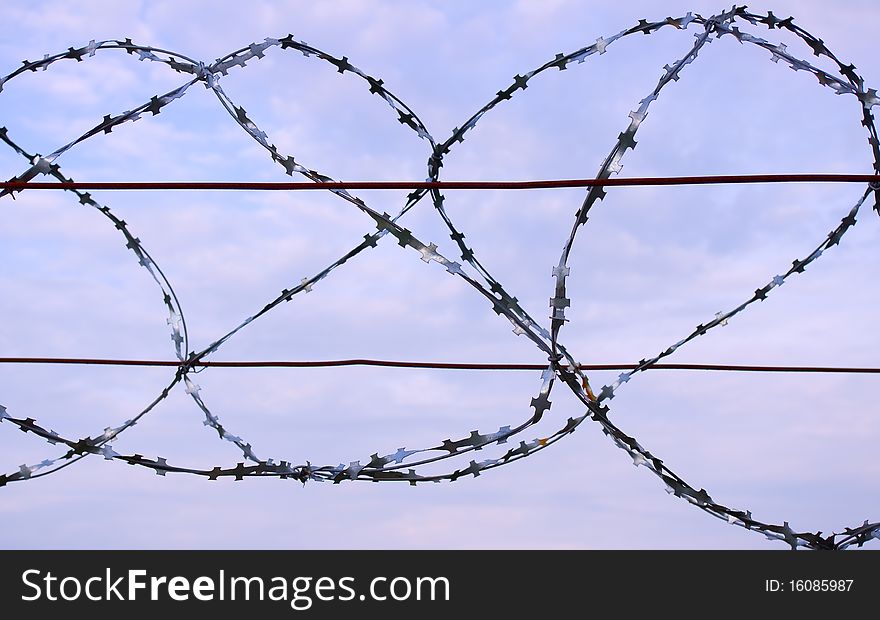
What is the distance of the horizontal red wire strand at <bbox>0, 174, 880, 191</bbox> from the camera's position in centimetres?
642

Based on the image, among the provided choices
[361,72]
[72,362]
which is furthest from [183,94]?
[72,362]

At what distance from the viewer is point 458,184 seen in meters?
6.65

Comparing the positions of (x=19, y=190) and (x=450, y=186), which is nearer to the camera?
(x=450, y=186)

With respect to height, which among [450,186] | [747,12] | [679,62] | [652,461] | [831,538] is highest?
[747,12]

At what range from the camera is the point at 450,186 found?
21.9ft

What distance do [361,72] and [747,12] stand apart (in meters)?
→ 2.55

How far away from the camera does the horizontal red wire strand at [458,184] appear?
6.42 metres

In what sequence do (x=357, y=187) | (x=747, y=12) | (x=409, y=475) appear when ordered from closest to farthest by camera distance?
(x=409, y=475), (x=357, y=187), (x=747, y=12)

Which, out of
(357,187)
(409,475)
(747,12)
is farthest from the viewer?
(747,12)

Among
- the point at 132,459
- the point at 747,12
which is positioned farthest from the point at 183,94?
the point at 747,12

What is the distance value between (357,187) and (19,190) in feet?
7.23

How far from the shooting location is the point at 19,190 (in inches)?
280

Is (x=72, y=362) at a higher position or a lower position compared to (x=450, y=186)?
lower

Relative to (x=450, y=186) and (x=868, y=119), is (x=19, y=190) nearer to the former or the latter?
(x=450, y=186)
